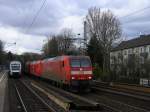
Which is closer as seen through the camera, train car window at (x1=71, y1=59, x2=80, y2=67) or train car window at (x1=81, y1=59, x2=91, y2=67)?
train car window at (x1=71, y1=59, x2=80, y2=67)

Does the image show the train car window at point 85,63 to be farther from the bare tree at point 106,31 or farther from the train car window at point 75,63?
the bare tree at point 106,31

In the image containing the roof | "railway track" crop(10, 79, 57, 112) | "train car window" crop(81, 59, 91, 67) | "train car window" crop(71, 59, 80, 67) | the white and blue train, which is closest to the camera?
"railway track" crop(10, 79, 57, 112)

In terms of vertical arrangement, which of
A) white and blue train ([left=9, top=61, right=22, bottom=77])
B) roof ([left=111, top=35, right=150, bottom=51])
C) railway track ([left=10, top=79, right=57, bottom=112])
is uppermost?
roof ([left=111, top=35, right=150, bottom=51])

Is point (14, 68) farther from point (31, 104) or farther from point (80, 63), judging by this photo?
point (31, 104)

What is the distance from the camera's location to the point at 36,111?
63.4 feet

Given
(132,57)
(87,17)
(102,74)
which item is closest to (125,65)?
(132,57)

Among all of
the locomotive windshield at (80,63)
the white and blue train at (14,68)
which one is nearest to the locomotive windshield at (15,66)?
the white and blue train at (14,68)

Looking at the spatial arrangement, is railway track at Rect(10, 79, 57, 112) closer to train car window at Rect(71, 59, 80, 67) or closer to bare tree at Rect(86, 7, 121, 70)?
train car window at Rect(71, 59, 80, 67)

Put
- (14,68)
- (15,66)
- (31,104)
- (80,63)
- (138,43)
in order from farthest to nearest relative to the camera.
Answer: (138,43)
(15,66)
(14,68)
(80,63)
(31,104)

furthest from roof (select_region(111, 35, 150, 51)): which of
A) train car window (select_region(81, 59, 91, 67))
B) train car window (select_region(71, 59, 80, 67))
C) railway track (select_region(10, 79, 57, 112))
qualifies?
railway track (select_region(10, 79, 57, 112))

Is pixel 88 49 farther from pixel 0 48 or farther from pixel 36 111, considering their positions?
pixel 0 48

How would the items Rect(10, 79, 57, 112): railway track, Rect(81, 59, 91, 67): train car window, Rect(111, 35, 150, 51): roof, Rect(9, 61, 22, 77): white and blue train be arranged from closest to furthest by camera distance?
Rect(10, 79, 57, 112): railway track
Rect(81, 59, 91, 67): train car window
Rect(9, 61, 22, 77): white and blue train
Rect(111, 35, 150, 51): roof

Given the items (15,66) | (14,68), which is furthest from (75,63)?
(15,66)

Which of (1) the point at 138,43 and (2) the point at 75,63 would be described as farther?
(1) the point at 138,43
